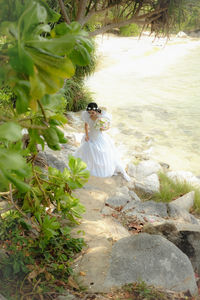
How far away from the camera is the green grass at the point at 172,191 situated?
5.12m

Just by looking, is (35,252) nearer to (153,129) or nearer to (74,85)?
(74,85)

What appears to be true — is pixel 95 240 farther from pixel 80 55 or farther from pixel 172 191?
pixel 172 191

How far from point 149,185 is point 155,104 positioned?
7054 millimetres

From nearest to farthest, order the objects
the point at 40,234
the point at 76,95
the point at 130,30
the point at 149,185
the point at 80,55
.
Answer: the point at 80,55, the point at 40,234, the point at 149,185, the point at 76,95, the point at 130,30

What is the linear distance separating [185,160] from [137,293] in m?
6.07

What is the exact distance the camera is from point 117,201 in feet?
14.0

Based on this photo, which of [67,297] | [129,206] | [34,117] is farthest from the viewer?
[129,206]

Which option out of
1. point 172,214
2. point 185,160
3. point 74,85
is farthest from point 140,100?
point 172,214

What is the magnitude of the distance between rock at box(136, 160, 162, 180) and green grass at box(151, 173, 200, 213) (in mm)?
479

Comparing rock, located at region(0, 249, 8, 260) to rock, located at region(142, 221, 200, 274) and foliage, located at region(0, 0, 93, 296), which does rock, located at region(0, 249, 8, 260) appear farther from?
rock, located at region(142, 221, 200, 274)

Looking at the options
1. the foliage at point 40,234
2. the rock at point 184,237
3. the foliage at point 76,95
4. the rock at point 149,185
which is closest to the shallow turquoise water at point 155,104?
the foliage at point 76,95

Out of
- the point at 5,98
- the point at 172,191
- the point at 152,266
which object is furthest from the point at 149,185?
the point at 152,266

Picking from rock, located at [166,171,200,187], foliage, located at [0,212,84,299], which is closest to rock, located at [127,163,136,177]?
rock, located at [166,171,200,187]

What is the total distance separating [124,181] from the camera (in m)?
5.78
